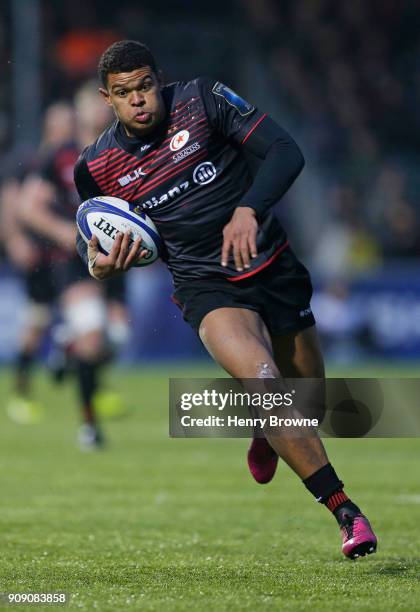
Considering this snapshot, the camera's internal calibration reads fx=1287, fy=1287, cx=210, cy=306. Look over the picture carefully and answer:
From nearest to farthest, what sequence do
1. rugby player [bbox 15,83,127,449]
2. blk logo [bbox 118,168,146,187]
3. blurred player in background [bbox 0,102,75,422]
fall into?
1. blk logo [bbox 118,168,146,187]
2. rugby player [bbox 15,83,127,449]
3. blurred player in background [bbox 0,102,75,422]

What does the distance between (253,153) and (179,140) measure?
321 millimetres

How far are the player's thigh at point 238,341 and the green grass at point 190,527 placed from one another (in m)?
0.80

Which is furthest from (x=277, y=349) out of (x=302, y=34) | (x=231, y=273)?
(x=302, y=34)

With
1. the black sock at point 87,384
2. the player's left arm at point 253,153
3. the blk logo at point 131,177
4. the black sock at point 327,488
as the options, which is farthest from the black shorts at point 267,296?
the black sock at point 87,384

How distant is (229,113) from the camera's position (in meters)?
5.49

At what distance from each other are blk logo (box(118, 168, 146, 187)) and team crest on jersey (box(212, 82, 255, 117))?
18.6 inches

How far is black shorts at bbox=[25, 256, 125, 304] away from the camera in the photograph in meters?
10.4

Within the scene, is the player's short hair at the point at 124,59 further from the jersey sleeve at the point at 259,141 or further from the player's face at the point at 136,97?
the jersey sleeve at the point at 259,141

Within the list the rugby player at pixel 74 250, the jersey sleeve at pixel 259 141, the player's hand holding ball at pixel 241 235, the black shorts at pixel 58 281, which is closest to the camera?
the player's hand holding ball at pixel 241 235

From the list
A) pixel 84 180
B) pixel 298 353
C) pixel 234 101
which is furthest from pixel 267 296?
pixel 84 180

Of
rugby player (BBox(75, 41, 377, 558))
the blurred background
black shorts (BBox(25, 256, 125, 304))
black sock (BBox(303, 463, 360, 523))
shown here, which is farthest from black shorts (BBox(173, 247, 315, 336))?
the blurred background

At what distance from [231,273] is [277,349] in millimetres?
511

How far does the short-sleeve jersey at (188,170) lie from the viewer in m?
5.51

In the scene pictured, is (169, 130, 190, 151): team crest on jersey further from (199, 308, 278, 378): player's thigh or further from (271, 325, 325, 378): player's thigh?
(271, 325, 325, 378): player's thigh
